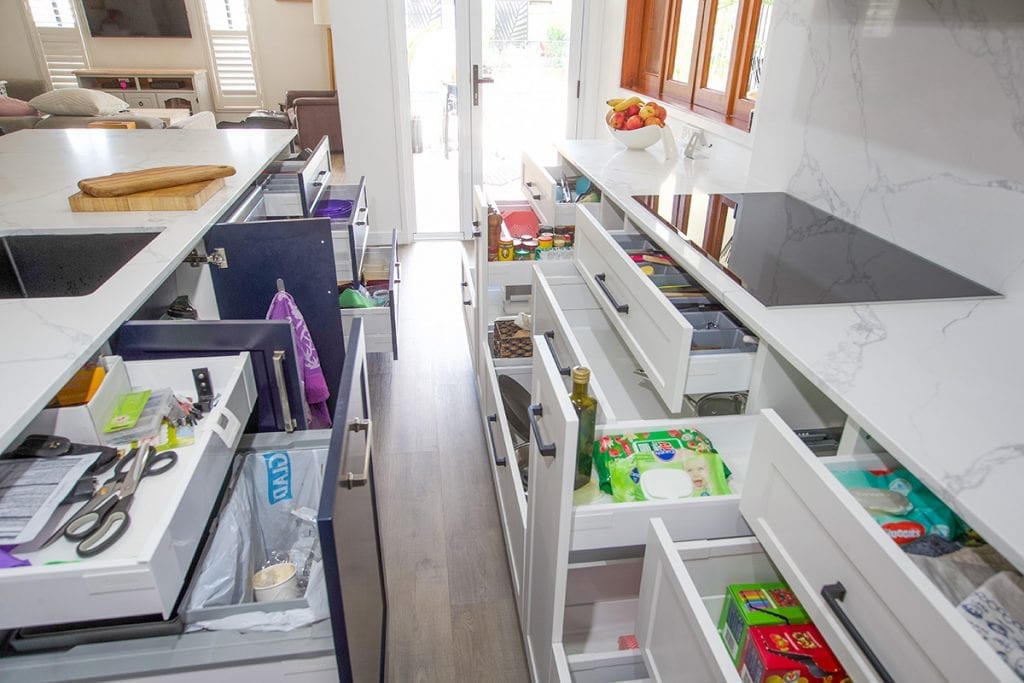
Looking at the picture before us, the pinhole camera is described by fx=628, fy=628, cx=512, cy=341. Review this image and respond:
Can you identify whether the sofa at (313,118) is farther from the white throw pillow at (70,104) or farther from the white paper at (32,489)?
the white paper at (32,489)

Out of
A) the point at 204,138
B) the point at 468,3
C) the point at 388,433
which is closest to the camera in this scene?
the point at 388,433

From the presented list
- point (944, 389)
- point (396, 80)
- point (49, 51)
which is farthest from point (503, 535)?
point (49, 51)

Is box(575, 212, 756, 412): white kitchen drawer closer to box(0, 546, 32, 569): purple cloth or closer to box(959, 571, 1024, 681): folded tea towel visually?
box(959, 571, 1024, 681): folded tea towel

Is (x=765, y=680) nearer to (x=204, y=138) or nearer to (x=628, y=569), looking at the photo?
(x=628, y=569)

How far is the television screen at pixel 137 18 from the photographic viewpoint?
760 cm

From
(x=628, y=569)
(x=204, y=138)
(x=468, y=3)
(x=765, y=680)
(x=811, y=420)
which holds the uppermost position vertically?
(x=468, y=3)

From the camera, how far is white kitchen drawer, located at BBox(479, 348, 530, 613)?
158 centimetres

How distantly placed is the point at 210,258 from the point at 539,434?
115 centimetres

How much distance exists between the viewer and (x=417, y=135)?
4.20m

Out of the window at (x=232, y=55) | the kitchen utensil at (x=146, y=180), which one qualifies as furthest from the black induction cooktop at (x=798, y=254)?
the window at (x=232, y=55)

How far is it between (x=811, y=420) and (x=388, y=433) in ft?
5.39

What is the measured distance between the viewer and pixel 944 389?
896mm

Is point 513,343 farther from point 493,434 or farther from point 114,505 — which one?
point 114,505

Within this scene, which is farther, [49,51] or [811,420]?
[49,51]
